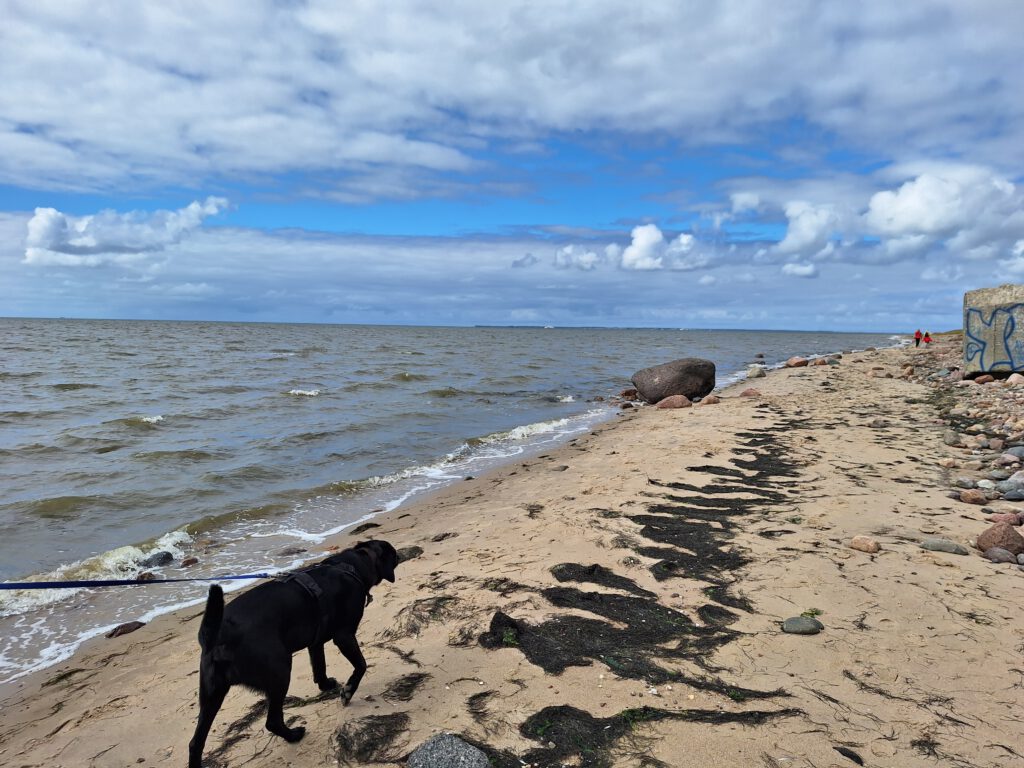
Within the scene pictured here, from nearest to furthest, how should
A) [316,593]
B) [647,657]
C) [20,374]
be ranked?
[316,593], [647,657], [20,374]

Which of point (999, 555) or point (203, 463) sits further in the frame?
point (203, 463)

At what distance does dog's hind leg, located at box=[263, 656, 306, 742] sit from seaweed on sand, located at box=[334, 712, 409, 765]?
32 cm

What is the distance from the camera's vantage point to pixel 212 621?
3.04 meters

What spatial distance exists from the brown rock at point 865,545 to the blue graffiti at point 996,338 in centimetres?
1546

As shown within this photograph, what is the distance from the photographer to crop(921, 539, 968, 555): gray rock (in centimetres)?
578

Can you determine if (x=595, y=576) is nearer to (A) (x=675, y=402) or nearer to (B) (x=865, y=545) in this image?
(B) (x=865, y=545)

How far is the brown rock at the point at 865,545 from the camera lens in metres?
5.83

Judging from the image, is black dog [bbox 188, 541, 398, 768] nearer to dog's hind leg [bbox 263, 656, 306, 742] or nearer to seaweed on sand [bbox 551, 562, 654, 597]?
dog's hind leg [bbox 263, 656, 306, 742]

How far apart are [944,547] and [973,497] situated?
2.16 meters

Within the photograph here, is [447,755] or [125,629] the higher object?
[447,755]

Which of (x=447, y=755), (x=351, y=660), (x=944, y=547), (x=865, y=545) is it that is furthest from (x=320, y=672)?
(x=944, y=547)

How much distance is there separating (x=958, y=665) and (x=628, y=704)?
7.67ft

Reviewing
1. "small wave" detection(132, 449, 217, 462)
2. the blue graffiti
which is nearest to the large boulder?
the blue graffiti

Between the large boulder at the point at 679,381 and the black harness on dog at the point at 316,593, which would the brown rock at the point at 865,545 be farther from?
the large boulder at the point at 679,381
